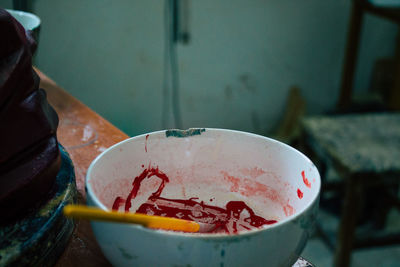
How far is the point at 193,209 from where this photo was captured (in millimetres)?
573

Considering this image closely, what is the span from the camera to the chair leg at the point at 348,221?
1510 millimetres

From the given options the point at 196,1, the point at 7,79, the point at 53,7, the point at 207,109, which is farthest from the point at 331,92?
the point at 7,79

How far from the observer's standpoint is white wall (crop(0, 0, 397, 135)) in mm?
2133

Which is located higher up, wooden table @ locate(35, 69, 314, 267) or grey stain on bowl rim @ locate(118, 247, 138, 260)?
grey stain on bowl rim @ locate(118, 247, 138, 260)

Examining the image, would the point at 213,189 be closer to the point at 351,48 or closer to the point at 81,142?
the point at 81,142

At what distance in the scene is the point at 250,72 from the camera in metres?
2.61

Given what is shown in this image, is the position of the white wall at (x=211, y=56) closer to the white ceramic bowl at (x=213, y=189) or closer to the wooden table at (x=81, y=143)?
the wooden table at (x=81, y=143)

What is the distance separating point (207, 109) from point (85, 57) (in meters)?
0.85

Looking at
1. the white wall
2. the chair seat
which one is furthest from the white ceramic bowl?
the white wall

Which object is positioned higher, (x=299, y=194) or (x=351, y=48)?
(x=299, y=194)

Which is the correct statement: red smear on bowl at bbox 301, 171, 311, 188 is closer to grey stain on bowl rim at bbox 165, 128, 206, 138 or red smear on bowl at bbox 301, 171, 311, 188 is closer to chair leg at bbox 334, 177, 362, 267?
grey stain on bowl rim at bbox 165, 128, 206, 138

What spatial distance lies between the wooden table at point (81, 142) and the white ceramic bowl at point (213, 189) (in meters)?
0.07

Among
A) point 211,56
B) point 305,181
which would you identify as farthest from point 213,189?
point 211,56

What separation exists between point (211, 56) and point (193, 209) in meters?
1.99
